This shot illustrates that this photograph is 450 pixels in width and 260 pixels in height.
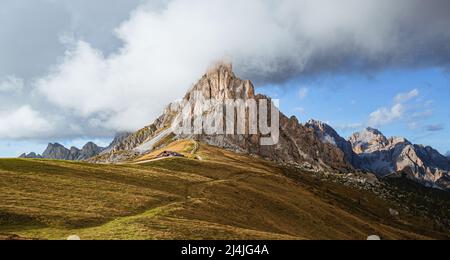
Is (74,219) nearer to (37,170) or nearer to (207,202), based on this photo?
(207,202)

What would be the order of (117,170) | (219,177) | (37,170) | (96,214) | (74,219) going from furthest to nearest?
(219,177) → (117,170) → (37,170) → (96,214) → (74,219)

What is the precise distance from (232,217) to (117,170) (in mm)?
34104

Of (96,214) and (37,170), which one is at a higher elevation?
(37,170)

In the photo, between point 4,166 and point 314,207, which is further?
point 314,207

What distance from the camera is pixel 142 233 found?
4188cm

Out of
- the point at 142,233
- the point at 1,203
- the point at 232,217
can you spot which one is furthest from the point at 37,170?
the point at 142,233

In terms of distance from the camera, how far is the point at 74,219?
48.1 metres

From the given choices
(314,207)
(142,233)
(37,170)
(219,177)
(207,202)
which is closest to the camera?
(142,233)
